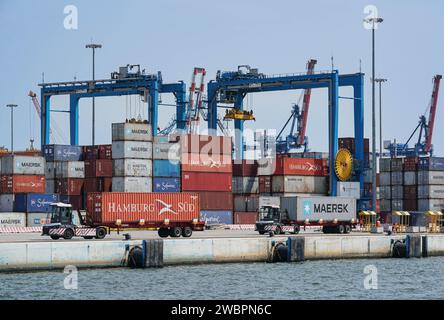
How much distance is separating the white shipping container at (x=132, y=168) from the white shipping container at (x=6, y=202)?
925 cm

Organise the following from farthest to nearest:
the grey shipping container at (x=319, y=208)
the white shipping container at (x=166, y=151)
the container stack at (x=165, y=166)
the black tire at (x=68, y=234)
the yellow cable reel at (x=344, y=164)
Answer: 1. the yellow cable reel at (x=344, y=164)
2. the white shipping container at (x=166, y=151)
3. the container stack at (x=165, y=166)
4. the grey shipping container at (x=319, y=208)
5. the black tire at (x=68, y=234)

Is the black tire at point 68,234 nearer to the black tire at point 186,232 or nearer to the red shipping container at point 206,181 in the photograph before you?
the black tire at point 186,232

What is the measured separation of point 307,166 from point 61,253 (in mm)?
50843

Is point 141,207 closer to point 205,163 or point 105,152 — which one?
point 105,152

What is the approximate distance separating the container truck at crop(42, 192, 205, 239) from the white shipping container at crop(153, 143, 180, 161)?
17.5 m

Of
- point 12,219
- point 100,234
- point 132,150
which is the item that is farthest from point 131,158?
point 100,234

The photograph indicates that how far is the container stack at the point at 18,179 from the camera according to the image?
8928cm

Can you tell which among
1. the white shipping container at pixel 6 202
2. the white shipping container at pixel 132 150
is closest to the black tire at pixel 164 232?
the white shipping container at pixel 132 150

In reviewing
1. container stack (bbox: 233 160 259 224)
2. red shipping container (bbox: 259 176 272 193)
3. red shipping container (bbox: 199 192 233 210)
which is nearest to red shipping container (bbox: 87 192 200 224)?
red shipping container (bbox: 199 192 233 210)

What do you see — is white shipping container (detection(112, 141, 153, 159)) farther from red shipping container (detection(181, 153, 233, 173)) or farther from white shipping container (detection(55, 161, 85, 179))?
white shipping container (detection(55, 161, 85, 179))

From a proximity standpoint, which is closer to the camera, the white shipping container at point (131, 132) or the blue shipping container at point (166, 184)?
the white shipping container at point (131, 132)

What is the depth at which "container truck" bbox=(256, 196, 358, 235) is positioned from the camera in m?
78.8

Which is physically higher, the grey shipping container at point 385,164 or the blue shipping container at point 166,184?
the grey shipping container at point 385,164

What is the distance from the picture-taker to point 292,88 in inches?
4176
